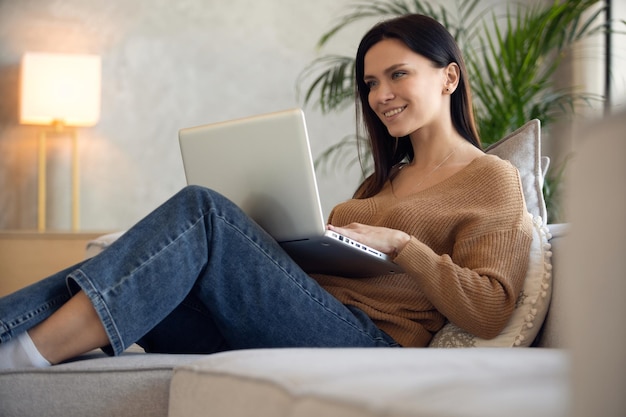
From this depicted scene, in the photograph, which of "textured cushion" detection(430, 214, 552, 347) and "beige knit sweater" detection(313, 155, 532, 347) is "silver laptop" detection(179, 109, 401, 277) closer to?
"beige knit sweater" detection(313, 155, 532, 347)

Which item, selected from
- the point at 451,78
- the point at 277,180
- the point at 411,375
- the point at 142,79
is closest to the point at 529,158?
the point at 451,78

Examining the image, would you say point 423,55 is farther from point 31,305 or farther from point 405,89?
point 31,305

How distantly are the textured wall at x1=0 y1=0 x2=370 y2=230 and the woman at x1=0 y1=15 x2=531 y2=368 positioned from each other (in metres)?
1.90

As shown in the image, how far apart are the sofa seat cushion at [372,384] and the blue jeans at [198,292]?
201mm

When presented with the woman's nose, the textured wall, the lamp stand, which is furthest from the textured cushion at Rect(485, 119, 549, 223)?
the lamp stand

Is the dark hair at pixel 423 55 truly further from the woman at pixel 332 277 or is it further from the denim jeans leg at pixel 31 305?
the denim jeans leg at pixel 31 305

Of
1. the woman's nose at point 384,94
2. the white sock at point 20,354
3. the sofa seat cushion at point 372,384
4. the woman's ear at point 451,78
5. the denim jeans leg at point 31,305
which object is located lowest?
the white sock at point 20,354

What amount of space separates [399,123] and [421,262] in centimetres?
54

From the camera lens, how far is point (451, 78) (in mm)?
1989

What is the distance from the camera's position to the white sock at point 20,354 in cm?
129

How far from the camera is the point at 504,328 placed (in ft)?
4.93

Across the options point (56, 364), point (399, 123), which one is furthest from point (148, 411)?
point (399, 123)

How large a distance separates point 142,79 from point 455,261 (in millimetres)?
2473

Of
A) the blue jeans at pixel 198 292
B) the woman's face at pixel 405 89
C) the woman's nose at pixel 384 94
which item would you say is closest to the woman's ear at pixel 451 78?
the woman's face at pixel 405 89
